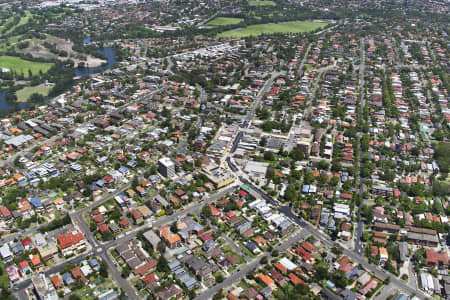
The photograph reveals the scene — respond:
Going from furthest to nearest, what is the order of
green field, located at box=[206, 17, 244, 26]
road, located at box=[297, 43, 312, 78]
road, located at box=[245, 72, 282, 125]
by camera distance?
green field, located at box=[206, 17, 244, 26]
road, located at box=[297, 43, 312, 78]
road, located at box=[245, 72, 282, 125]

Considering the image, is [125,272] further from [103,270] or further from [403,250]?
[403,250]

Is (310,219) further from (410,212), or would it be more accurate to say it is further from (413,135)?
(413,135)

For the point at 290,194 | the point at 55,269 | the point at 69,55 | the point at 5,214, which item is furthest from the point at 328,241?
the point at 69,55

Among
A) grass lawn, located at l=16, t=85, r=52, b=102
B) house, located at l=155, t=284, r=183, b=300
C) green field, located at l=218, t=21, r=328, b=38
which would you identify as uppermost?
green field, located at l=218, t=21, r=328, b=38

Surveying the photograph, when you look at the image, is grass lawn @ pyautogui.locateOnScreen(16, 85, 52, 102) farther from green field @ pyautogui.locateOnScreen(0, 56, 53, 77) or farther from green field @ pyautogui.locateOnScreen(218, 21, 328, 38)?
green field @ pyautogui.locateOnScreen(218, 21, 328, 38)

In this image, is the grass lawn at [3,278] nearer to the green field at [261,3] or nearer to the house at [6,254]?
the house at [6,254]

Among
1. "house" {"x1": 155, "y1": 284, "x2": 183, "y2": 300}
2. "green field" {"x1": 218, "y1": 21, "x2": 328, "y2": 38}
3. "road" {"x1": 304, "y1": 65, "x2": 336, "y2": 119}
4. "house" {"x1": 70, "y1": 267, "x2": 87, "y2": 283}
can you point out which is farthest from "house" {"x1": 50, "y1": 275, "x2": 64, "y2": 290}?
"green field" {"x1": 218, "y1": 21, "x2": 328, "y2": 38}
